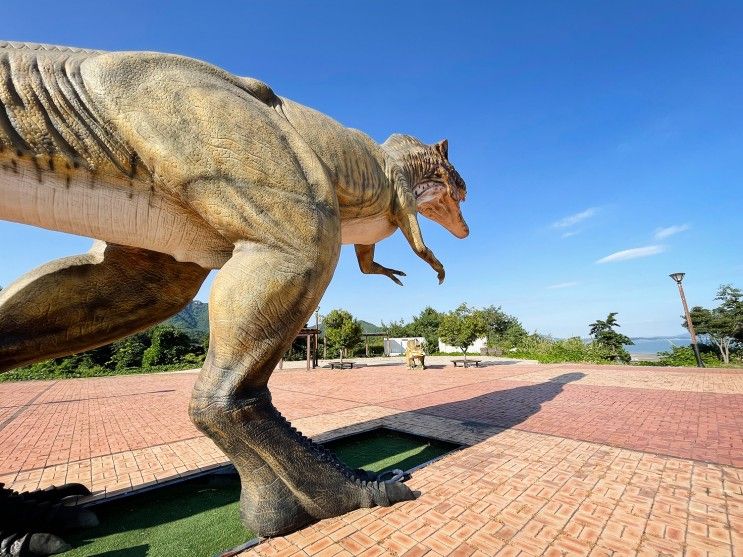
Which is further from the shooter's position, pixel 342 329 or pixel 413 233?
pixel 342 329

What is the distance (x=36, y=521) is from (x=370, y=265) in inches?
107

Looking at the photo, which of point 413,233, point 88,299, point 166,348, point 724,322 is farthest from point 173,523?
point 724,322

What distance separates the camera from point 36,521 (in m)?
2.26

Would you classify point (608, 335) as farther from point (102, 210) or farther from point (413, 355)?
point (102, 210)

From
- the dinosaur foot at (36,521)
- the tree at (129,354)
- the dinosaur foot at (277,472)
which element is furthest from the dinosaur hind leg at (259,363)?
the tree at (129,354)

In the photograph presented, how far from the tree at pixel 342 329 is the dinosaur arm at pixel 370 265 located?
1701 centimetres

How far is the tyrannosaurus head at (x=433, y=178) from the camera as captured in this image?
9.80ft

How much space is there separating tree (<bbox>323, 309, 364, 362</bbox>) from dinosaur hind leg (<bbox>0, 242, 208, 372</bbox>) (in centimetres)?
1785

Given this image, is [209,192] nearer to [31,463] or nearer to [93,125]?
[93,125]

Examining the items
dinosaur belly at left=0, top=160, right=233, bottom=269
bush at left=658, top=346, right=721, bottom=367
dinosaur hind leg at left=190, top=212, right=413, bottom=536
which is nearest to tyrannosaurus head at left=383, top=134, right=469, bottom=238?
dinosaur hind leg at left=190, top=212, right=413, bottom=536

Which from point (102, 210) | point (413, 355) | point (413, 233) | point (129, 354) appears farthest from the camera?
point (129, 354)

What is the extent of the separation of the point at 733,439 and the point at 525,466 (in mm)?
3137

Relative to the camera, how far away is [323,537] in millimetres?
2162

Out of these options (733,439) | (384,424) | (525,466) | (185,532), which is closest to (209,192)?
(185,532)
